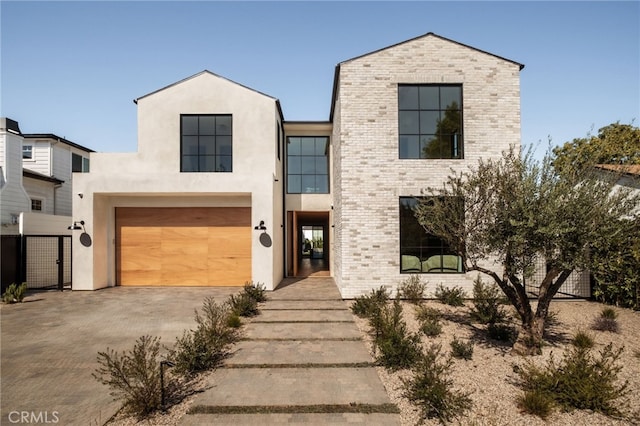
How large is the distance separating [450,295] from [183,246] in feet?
31.2

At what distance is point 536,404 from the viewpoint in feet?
12.4

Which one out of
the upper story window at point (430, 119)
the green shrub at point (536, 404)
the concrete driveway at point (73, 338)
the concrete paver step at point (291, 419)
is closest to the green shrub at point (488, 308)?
the green shrub at point (536, 404)

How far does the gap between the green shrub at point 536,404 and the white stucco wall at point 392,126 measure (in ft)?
18.7

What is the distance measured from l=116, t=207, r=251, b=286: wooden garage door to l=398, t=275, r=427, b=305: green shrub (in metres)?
5.80

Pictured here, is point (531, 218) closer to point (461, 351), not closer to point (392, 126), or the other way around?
point (461, 351)

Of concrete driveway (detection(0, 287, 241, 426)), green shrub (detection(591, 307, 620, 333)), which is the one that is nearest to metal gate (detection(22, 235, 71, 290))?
concrete driveway (detection(0, 287, 241, 426))

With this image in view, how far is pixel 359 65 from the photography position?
380 inches

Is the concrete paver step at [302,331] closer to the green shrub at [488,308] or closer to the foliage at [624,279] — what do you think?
the green shrub at [488,308]

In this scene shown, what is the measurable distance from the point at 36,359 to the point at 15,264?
8010mm

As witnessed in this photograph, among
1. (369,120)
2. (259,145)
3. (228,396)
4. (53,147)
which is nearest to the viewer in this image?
(228,396)

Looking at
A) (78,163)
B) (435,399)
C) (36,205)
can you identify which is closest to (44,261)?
(36,205)

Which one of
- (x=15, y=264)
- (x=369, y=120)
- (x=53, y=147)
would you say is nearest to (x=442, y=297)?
(x=369, y=120)

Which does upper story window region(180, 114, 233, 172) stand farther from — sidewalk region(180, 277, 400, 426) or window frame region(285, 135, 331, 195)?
sidewalk region(180, 277, 400, 426)

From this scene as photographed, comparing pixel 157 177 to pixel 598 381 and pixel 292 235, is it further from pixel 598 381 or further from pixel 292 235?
pixel 598 381
